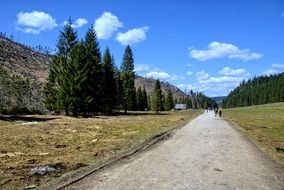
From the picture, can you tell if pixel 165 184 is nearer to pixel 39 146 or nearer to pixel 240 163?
pixel 240 163

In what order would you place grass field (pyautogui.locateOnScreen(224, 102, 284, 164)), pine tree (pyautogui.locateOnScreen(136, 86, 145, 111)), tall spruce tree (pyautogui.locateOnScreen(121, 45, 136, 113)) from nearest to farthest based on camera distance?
grass field (pyautogui.locateOnScreen(224, 102, 284, 164)), tall spruce tree (pyautogui.locateOnScreen(121, 45, 136, 113)), pine tree (pyautogui.locateOnScreen(136, 86, 145, 111))

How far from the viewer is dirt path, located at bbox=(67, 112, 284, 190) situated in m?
11.7

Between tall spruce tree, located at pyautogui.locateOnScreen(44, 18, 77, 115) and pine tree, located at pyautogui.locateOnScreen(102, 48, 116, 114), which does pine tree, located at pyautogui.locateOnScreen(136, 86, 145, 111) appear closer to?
pine tree, located at pyautogui.locateOnScreen(102, 48, 116, 114)

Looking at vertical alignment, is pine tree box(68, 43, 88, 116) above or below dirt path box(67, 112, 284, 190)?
above

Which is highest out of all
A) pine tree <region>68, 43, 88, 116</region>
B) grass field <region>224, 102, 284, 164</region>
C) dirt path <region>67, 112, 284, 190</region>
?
pine tree <region>68, 43, 88, 116</region>

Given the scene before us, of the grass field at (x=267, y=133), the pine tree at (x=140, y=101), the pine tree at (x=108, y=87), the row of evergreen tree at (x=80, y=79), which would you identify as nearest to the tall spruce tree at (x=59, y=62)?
the row of evergreen tree at (x=80, y=79)

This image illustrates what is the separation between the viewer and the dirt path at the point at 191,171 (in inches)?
461

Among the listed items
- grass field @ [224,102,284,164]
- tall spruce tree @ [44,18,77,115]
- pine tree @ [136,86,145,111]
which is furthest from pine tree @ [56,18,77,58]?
pine tree @ [136,86,145,111]

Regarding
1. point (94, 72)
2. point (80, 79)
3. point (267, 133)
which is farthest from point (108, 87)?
point (267, 133)

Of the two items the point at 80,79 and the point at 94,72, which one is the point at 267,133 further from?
the point at 94,72

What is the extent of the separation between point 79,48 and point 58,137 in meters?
35.2

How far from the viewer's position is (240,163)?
52.5ft

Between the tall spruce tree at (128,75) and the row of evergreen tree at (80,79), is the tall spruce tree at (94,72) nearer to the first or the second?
the row of evergreen tree at (80,79)

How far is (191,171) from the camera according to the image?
45.0 feet
